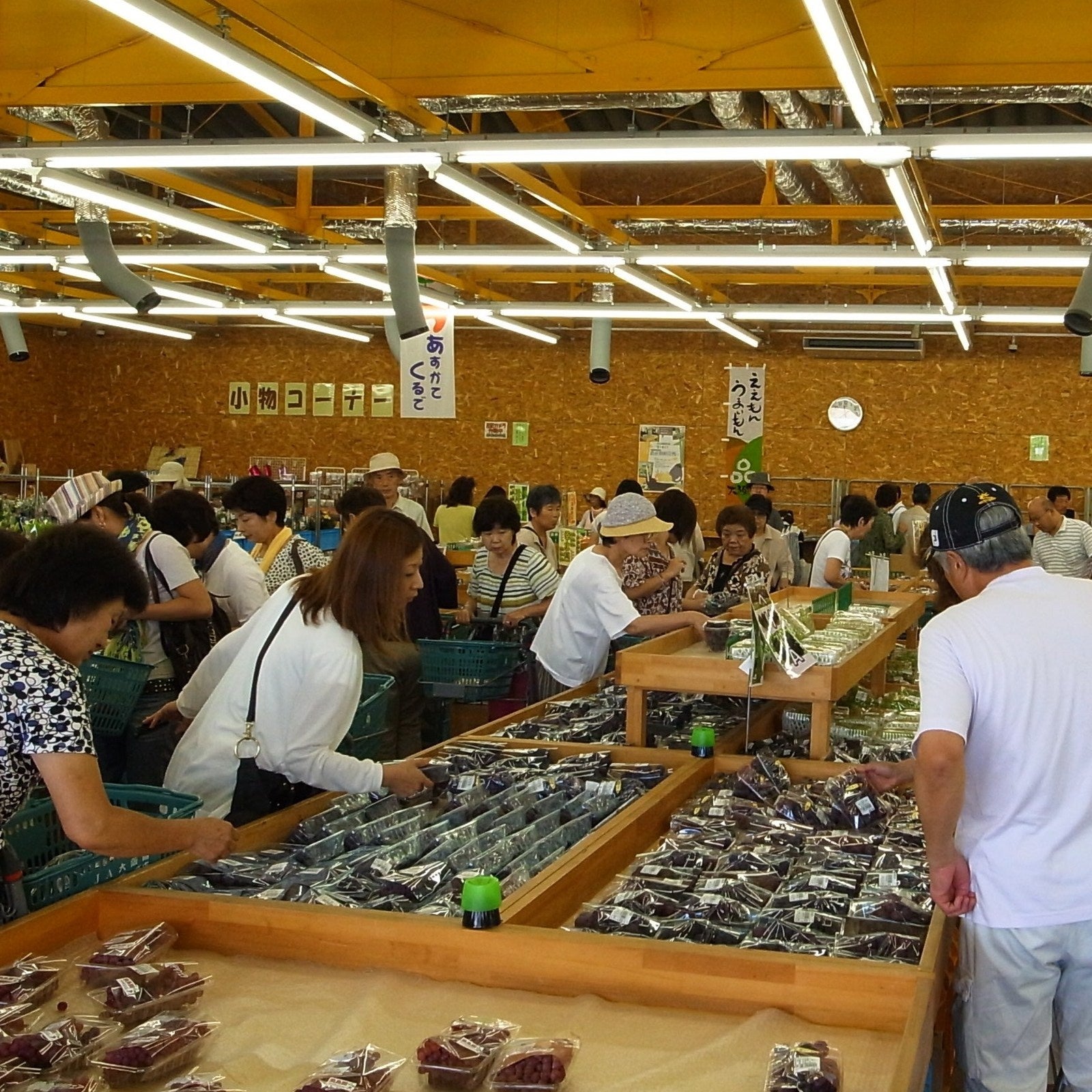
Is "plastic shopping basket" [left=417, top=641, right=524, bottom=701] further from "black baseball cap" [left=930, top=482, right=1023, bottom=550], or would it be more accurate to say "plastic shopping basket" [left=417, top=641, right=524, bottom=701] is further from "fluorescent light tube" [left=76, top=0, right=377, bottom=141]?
"black baseball cap" [left=930, top=482, right=1023, bottom=550]

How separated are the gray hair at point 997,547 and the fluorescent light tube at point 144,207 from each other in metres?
5.51

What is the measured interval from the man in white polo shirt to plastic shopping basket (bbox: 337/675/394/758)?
7.64m

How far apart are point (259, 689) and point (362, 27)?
14.6ft

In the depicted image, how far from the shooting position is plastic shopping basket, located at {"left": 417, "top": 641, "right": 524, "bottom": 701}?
694 cm

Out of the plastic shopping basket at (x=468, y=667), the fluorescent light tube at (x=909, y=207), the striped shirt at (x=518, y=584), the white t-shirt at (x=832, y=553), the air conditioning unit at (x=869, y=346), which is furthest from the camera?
the air conditioning unit at (x=869, y=346)

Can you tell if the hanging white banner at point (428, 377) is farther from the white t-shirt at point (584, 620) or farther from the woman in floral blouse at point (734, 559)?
the white t-shirt at point (584, 620)

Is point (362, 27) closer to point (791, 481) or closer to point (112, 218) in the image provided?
point (112, 218)

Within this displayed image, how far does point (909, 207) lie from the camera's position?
7.42m

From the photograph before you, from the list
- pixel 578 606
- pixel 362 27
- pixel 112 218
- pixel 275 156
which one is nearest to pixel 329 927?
pixel 578 606

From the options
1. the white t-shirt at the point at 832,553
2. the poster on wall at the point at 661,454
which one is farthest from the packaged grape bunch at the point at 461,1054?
the poster on wall at the point at 661,454

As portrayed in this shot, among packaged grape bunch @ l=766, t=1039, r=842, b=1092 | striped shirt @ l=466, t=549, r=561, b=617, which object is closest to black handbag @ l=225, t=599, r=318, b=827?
packaged grape bunch @ l=766, t=1039, r=842, b=1092

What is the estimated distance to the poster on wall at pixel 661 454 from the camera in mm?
17438

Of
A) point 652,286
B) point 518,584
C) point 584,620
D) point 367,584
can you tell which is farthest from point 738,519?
point 367,584

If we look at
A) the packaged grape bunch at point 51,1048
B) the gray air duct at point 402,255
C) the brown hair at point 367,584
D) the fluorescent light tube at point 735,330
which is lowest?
the packaged grape bunch at point 51,1048
